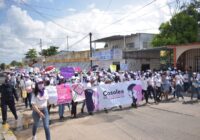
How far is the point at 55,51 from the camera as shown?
277 ft

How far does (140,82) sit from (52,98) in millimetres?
4688

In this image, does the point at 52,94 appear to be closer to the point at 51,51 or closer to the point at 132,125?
the point at 132,125

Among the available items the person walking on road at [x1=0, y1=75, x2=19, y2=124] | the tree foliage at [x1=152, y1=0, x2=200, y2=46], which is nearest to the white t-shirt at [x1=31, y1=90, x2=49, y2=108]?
the person walking on road at [x1=0, y1=75, x2=19, y2=124]

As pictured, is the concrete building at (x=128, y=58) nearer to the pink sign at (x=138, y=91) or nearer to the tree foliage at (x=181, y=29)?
the tree foliage at (x=181, y=29)

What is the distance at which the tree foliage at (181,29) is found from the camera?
111 feet

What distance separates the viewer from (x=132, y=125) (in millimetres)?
10219

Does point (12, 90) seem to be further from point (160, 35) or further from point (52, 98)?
point (160, 35)

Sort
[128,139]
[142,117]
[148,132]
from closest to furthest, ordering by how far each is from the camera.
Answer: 1. [128,139]
2. [148,132]
3. [142,117]

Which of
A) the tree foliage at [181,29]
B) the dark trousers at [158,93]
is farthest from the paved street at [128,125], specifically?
the tree foliage at [181,29]

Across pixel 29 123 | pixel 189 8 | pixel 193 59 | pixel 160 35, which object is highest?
pixel 189 8

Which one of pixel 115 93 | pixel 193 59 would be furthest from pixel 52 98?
pixel 193 59

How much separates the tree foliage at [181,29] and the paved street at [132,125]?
69.0ft

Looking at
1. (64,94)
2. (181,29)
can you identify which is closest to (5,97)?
(64,94)

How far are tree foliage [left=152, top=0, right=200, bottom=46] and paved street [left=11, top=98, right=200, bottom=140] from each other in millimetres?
21024
